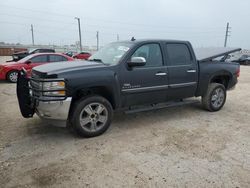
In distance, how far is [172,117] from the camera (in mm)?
5469

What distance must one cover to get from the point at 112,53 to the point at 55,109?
1.78m

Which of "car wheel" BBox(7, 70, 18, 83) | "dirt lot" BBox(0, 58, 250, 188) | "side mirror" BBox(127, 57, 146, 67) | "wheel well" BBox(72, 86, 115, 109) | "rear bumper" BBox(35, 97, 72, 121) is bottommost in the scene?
"dirt lot" BBox(0, 58, 250, 188)

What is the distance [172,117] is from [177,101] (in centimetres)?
41

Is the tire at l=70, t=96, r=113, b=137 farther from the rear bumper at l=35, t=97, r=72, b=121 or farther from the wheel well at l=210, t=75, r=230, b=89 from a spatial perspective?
the wheel well at l=210, t=75, r=230, b=89

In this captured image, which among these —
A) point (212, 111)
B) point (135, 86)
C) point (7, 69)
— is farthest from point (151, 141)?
point (7, 69)

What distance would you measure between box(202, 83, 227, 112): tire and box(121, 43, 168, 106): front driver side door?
4.85ft

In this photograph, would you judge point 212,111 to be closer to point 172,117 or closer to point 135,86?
point 172,117

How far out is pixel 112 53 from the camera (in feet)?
15.9

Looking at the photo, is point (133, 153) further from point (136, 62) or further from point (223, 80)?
point (223, 80)

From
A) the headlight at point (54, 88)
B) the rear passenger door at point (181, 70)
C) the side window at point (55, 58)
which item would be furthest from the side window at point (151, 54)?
the side window at point (55, 58)

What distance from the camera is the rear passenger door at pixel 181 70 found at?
16.5ft

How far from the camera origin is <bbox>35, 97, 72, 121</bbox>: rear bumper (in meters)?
3.79

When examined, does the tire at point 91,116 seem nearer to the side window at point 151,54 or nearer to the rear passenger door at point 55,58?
the side window at point 151,54

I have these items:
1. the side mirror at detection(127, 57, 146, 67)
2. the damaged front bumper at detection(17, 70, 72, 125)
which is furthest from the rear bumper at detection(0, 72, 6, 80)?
the side mirror at detection(127, 57, 146, 67)
